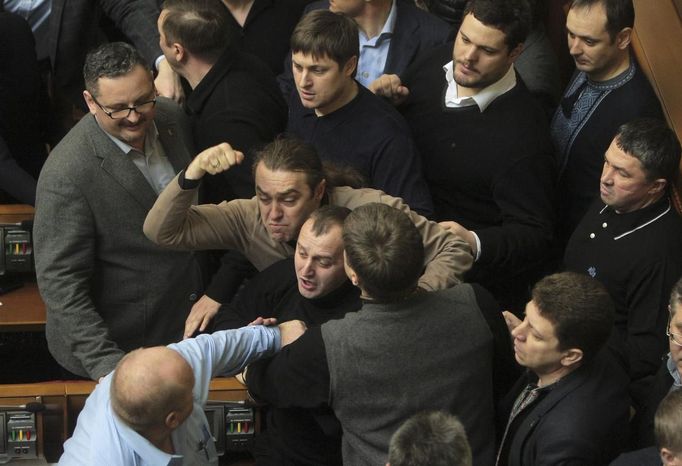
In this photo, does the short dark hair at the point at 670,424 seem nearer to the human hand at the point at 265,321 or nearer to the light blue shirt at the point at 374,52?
the human hand at the point at 265,321

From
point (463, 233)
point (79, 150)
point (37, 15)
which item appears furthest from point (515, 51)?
point (37, 15)

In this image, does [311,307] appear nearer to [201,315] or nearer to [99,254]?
[201,315]

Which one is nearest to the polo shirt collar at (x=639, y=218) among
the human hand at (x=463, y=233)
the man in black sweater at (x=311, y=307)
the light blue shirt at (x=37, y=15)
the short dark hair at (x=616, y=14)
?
the human hand at (x=463, y=233)

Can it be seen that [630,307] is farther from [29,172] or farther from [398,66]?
[29,172]

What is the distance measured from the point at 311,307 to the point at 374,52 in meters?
1.48

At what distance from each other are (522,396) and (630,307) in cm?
54

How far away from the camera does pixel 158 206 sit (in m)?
3.01

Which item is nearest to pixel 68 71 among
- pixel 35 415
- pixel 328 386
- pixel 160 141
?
pixel 160 141

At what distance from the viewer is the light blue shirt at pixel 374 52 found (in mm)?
4008

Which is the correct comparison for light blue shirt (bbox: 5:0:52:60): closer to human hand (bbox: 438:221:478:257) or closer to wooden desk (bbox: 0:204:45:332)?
wooden desk (bbox: 0:204:45:332)

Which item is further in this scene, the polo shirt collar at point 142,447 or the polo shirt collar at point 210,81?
the polo shirt collar at point 210,81

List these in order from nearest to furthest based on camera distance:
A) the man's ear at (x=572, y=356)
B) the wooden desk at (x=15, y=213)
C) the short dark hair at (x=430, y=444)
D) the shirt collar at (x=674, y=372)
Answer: the short dark hair at (x=430, y=444)
the man's ear at (x=572, y=356)
the shirt collar at (x=674, y=372)
the wooden desk at (x=15, y=213)

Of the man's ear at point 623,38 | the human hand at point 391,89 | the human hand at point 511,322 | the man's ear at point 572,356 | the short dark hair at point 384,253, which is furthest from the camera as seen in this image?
the human hand at point 391,89

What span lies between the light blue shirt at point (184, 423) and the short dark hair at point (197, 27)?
3.84 feet
